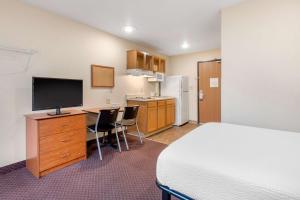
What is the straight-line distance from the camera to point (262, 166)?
3.36 feet

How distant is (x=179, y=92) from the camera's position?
4973 mm

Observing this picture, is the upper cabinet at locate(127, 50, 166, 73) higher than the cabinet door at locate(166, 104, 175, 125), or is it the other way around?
the upper cabinet at locate(127, 50, 166, 73)

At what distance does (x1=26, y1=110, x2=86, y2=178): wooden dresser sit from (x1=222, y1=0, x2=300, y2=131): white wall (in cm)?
234

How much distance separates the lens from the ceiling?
2424 mm

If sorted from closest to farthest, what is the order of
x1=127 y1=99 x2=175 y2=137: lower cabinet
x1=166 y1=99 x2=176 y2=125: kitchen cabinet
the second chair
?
the second chair
x1=127 y1=99 x2=175 y2=137: lower cabinet
x1=166 y1=99 x2=176 y2=125: kitchen cabinet

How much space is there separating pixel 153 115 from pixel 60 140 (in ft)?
7.35

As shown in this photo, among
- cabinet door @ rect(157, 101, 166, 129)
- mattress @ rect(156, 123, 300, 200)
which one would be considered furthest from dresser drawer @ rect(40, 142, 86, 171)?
cabinet door @ rect(157, 101, 166, 129)

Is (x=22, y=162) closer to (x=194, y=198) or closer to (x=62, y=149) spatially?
(x=62, y=149)

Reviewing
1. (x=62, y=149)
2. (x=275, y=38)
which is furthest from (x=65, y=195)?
(x=275, y=38)

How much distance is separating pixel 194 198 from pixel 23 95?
2644 millimetres

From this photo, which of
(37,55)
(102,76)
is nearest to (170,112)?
(102,76)

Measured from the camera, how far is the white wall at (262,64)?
81.1 inches

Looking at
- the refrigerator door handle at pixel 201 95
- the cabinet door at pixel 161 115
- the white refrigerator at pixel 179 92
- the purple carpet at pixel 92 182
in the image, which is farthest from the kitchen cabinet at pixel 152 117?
the refrigerator door handle at pixel 201 95

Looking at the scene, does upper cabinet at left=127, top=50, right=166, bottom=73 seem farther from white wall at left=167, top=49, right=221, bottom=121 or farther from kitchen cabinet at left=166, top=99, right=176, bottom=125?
kitchen cabinet at left=166, top=99, right=176, bottom=125
